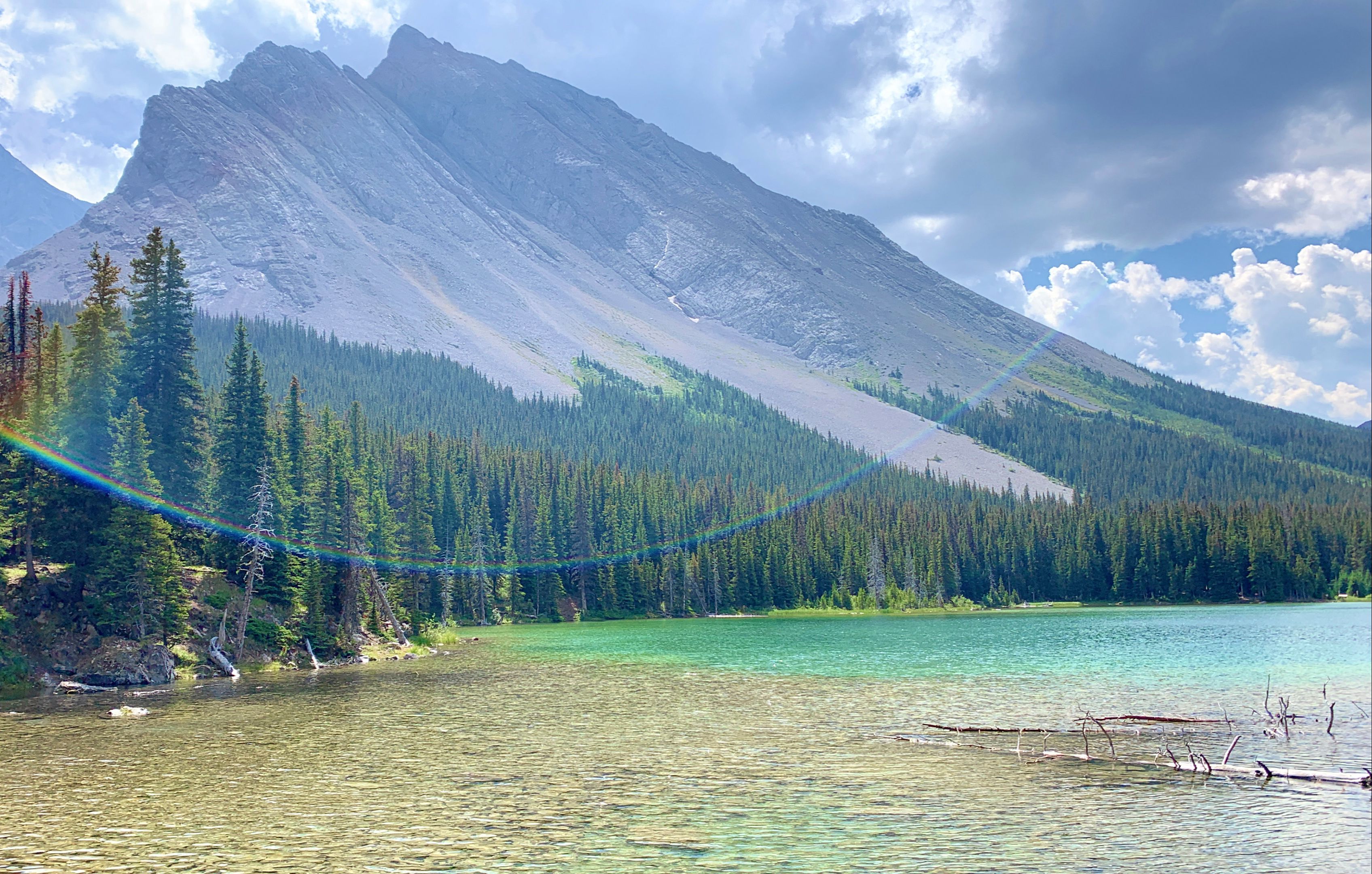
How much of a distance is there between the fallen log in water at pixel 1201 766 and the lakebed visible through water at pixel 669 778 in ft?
1.35

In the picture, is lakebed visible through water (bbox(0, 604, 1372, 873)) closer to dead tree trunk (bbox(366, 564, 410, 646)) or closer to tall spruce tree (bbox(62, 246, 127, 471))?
tall spruce tree (bbox(62, 246, 127, 471))

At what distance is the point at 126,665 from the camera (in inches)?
1927

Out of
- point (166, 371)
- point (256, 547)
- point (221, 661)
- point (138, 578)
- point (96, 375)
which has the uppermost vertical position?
point (166, 371)

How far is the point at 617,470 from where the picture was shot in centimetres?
17112

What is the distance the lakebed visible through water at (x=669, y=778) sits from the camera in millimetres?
19719

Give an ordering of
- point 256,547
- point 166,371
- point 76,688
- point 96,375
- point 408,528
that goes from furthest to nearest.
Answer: point 408,528
point 166,371
point 96,375
point 256,547
point 76,688

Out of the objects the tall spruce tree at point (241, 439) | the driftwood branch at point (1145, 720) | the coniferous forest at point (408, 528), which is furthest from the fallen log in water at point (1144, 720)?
the tall spruce tree at point (241, 439)

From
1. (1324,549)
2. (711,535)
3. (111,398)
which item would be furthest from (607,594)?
(1324,549)

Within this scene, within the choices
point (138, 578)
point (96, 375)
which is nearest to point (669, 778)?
point (138, 578)

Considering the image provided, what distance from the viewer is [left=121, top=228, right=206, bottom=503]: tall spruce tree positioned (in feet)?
209

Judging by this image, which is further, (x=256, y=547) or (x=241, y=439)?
(x=241, y=439)

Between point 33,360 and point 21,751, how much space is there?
37.7 metres

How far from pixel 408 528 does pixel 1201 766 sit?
107 m

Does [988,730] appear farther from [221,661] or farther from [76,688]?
[221,661]
